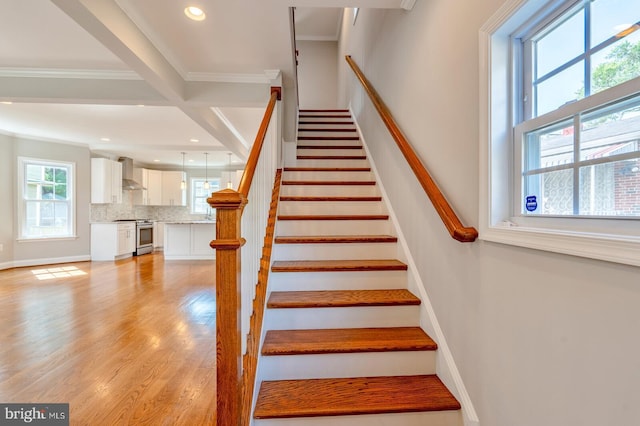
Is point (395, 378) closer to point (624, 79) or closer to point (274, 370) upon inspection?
point (274, 370)

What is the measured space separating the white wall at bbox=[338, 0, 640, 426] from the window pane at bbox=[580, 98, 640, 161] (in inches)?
12.5

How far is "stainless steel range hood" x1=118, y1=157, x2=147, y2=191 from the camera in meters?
7.66

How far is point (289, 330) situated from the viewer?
1784mm

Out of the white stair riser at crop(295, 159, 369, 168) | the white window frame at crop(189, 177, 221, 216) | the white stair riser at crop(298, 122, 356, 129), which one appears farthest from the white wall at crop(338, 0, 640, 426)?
the white window frame at crop(189, 177, 221, 216)

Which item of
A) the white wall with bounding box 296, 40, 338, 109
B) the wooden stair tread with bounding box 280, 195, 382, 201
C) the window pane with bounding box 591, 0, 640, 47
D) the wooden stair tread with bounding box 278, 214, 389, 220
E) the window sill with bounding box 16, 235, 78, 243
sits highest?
the white wall with bounding box 296, 40, 338, 109

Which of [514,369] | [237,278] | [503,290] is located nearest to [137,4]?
[237,278]

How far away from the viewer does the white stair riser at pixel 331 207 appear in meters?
2.77

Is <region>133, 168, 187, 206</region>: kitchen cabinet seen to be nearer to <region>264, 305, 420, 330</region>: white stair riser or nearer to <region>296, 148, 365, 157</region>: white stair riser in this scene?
<region>296, 148, 365, 157</region>: white stair riser

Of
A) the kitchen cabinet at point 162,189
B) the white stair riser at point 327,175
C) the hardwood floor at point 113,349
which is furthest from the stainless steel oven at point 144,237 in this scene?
the white stair riser at point 327,175

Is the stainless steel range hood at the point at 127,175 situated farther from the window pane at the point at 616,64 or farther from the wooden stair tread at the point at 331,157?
the window pane at the point at 616,64

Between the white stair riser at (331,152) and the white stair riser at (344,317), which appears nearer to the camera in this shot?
the white stair riser at (344,317)

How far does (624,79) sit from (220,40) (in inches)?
107

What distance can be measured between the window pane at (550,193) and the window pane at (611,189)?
0.16 ft

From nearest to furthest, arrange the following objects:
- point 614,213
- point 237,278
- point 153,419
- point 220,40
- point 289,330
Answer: point 614,213 → point 237,278 → point 153,419 → point 289,330 → point 220,40
